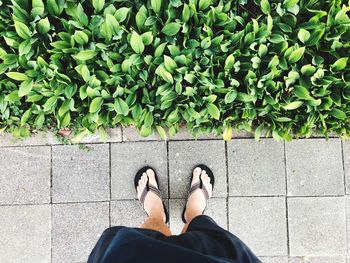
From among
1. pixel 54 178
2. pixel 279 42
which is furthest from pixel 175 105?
pixel 54 178

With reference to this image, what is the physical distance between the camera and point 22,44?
2445mm

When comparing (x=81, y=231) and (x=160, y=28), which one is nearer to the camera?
(x=160, y=28)

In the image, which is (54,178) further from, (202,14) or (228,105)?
(202,14)

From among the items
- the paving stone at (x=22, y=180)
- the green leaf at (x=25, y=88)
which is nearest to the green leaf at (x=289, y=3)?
the green leaf at (x=25, y=88)

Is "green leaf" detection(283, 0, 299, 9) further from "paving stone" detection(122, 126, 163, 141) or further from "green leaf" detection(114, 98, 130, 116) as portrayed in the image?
"paving stone" detection(122, 126, 163, 141)

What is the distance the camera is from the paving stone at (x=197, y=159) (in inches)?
129

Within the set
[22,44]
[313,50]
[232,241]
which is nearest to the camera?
[232,241]

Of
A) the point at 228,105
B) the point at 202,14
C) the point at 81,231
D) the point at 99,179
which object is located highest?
the point at 202,14

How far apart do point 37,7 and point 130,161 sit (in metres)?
1.43

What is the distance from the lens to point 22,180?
3.27 meters

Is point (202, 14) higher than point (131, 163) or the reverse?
higher

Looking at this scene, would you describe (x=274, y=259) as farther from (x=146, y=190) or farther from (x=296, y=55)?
(x=296, y=55)

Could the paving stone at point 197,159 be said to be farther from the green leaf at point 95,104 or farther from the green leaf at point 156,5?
the green leaf at point 156,5

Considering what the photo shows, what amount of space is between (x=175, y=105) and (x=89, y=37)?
28.6 inches
